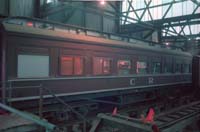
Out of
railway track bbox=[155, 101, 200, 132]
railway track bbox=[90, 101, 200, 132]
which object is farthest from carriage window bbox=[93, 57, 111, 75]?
railway track bbox=[90, 101, 200, 132]

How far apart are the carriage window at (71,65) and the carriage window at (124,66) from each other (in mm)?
2400

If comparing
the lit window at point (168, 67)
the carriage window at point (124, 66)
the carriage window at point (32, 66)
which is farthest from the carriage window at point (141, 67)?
the carriage window at point (32, 66)

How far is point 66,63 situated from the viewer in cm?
835

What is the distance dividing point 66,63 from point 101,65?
1835 mm

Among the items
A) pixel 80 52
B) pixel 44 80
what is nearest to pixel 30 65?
pixel 44 80

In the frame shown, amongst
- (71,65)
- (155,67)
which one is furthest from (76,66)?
(155,67)

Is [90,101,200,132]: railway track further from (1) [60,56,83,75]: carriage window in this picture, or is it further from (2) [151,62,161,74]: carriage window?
(2) [151,62,161,74]: carriage window

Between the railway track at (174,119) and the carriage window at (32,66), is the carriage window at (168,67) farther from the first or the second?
the carriage window at (32,66)

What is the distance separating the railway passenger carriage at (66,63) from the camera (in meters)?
6.92

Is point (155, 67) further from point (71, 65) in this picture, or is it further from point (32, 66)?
point (32, 66)

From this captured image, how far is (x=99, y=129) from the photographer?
417 centimetres

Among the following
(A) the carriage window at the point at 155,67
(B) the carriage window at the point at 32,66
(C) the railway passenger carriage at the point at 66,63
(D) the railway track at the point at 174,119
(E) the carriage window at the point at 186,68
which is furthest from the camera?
(E) the carriage window at the point at 186,68

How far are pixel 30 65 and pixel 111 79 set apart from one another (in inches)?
157

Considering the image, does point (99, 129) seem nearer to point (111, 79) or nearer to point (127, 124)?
point (127, 124)
